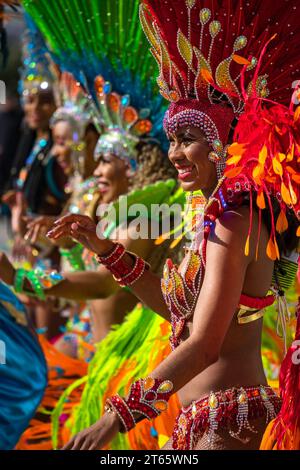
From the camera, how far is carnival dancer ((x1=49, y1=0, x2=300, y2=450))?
10.4 feet

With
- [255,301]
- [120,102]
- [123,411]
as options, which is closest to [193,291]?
[255,301]

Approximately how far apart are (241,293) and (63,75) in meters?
3.52

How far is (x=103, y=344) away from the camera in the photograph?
511 centimetres

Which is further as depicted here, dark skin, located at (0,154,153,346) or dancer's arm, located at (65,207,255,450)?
dark skin, located at (0,154,153,346)

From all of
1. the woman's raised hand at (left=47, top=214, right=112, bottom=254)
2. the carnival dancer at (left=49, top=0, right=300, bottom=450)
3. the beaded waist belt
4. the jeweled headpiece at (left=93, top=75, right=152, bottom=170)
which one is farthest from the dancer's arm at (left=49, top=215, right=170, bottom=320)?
the jeweled headpiece at (left=93, top=75, right=152, bottom=170)

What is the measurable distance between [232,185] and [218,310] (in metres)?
0.45

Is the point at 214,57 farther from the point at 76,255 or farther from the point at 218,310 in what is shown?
the point at 76,255

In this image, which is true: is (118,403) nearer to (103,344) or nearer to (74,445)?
(74,445)

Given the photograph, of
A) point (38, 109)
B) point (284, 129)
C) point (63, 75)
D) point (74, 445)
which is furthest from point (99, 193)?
point (74, 445)

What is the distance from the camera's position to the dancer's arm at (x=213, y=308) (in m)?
2.92

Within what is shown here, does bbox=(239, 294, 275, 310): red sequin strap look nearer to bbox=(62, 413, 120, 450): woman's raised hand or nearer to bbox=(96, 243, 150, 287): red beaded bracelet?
bbox=(96, 243, 150, 287): red beaded bracelet

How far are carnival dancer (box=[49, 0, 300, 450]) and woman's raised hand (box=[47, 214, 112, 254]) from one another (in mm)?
313

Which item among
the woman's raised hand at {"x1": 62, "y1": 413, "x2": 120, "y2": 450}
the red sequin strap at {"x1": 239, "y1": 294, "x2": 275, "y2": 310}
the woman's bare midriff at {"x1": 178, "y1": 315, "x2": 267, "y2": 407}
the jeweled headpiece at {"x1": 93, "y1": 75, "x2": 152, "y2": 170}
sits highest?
the jeweled headpiece at {"x1": 93, "y1": 75, "x2": 152, "y2": 170}

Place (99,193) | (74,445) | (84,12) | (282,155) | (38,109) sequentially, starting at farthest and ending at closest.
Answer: (38,109) < (99,193) < (84,12) < (282,155) < (74,445)
